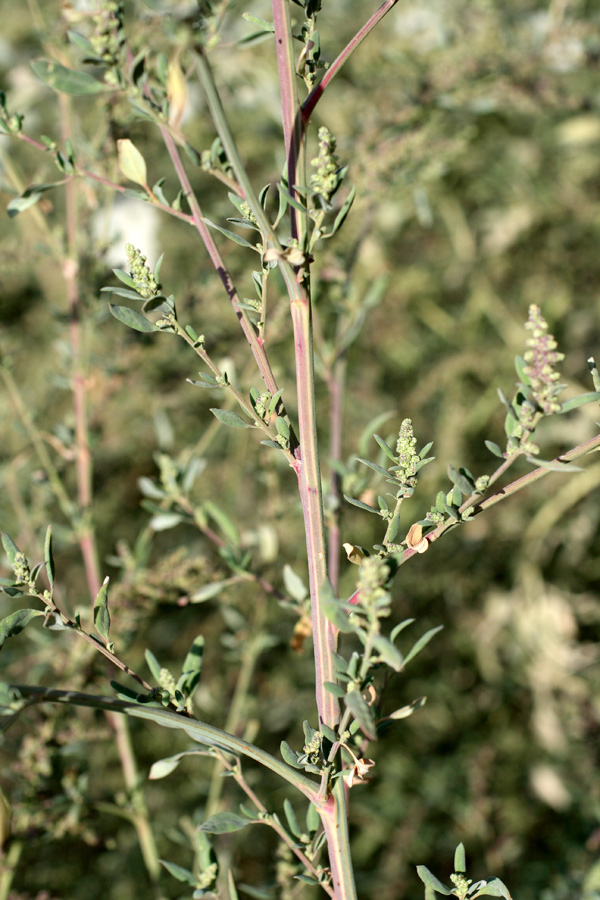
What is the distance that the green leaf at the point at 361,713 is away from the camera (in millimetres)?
186

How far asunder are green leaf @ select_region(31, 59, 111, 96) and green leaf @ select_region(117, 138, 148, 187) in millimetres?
41

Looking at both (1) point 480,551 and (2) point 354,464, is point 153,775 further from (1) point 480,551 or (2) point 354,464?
(1) point 480,551

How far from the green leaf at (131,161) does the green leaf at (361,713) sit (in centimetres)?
18

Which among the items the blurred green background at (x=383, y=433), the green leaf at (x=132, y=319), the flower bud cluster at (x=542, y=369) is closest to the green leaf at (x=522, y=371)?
the flower bud cluster at (x=542, y=369)

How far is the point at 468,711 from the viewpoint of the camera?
0.82 meters

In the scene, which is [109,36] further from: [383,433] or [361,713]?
[383,433]

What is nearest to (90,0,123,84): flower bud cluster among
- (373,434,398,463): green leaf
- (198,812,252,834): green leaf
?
(373,434,398,463): green leaf

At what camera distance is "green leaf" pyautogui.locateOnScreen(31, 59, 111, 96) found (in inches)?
8.1

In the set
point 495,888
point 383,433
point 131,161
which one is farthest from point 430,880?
point 383,433

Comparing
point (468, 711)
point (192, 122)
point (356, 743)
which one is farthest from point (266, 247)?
point (468, 711)

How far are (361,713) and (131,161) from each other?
20 cm

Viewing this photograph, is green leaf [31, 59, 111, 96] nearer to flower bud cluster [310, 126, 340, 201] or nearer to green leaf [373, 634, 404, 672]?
flower bud cluster [310, 126, 340, 201]

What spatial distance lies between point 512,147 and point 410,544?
92cm

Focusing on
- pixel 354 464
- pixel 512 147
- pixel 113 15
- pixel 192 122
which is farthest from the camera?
pixel 512 147
